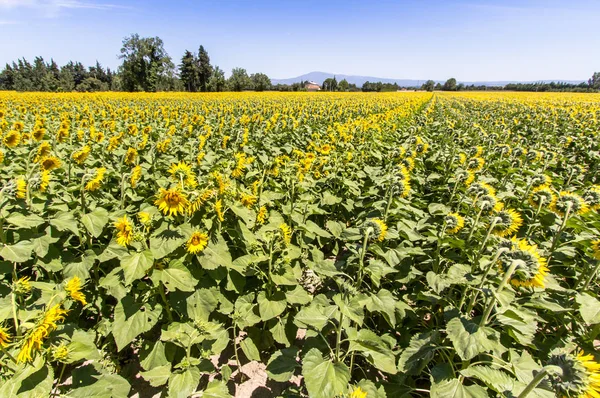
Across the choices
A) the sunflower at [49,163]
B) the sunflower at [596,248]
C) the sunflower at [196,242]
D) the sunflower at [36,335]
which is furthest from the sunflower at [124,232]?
the sunflower at [596,248]

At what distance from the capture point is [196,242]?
7.98 feet

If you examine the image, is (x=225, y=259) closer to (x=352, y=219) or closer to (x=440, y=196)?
(x=352, y=219)

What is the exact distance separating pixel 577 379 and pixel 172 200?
2.54m

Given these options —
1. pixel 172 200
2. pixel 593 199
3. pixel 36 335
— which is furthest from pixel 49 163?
pixel 593 199

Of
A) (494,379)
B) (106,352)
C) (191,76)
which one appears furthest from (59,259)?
(191,76)

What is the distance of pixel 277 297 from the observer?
9.50ft

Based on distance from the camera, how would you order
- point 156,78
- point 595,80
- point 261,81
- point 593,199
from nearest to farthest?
point 593,199 < point 156,78 < point 261,81 < point 595,80

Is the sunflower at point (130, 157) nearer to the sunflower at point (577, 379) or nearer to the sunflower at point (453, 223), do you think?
the sunflower at point (453, 223)

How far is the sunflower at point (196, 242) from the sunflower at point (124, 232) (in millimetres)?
422

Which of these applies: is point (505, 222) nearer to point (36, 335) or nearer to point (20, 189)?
point (36, 335)

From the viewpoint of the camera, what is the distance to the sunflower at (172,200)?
2.29 m

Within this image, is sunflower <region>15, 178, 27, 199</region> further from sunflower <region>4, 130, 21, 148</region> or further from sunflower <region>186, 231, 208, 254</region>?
sunflower <region>4, 130, 21, 148</region>

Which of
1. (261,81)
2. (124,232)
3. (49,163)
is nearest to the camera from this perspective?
(124,232)

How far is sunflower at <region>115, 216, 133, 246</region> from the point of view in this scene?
2.23m
